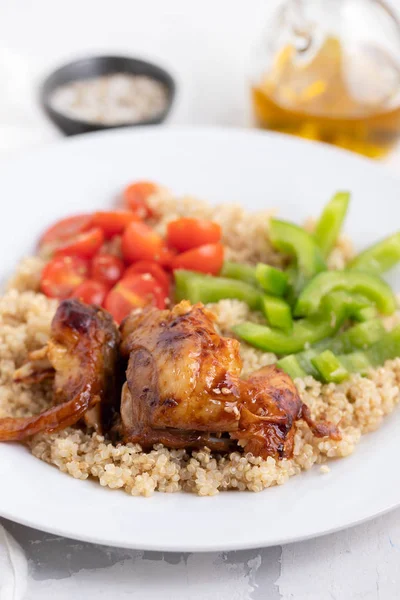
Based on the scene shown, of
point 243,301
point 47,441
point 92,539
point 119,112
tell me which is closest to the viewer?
point 92,539

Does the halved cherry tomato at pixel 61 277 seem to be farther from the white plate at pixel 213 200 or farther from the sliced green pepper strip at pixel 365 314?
the sliced green pepper strip at pixel 365 314

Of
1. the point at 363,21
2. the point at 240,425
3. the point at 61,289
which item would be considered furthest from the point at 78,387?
the point at 363,21

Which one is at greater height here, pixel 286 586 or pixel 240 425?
pixel 240 425

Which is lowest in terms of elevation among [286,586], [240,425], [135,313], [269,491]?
[286,586]

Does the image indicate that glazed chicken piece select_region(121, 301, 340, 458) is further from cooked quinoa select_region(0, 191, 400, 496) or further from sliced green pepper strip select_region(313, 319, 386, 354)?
sliced green pepper strip select_region(313, 319, 386, 354)

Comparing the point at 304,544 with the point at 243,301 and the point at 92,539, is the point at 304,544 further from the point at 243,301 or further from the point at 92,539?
the point at 243,301
